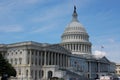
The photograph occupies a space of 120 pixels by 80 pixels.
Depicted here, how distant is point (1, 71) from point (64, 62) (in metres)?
55.3

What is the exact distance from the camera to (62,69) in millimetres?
152125

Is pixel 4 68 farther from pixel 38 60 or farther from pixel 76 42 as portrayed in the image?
pixel 76 42

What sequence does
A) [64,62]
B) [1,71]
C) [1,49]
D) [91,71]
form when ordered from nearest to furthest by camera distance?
[1,71], [1,49], [64,62], [91,71]

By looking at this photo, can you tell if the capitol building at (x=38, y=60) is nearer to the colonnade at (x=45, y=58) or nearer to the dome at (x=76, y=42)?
the colonnade at (x=45, y=58)

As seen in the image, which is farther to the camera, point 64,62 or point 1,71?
point 64,62

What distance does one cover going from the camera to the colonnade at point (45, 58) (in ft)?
465

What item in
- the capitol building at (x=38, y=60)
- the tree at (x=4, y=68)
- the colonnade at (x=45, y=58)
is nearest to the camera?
the tree at (x=4, y=68)

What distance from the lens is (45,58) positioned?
5787 inches

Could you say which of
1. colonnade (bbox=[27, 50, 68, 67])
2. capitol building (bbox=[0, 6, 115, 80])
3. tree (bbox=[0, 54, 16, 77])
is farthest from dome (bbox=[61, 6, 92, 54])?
tree (bbox=[0, 54, 16, 77])

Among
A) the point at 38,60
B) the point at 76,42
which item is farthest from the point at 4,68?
the point at 76,42

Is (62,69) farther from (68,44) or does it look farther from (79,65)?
(68,44)

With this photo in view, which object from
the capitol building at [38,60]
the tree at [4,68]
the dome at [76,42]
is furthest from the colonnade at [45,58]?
the dome at [76,42]

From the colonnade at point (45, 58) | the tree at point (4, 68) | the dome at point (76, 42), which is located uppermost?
the dome at point (76, 42)

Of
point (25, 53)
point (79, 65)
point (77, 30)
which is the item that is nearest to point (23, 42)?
point (25, 53)
